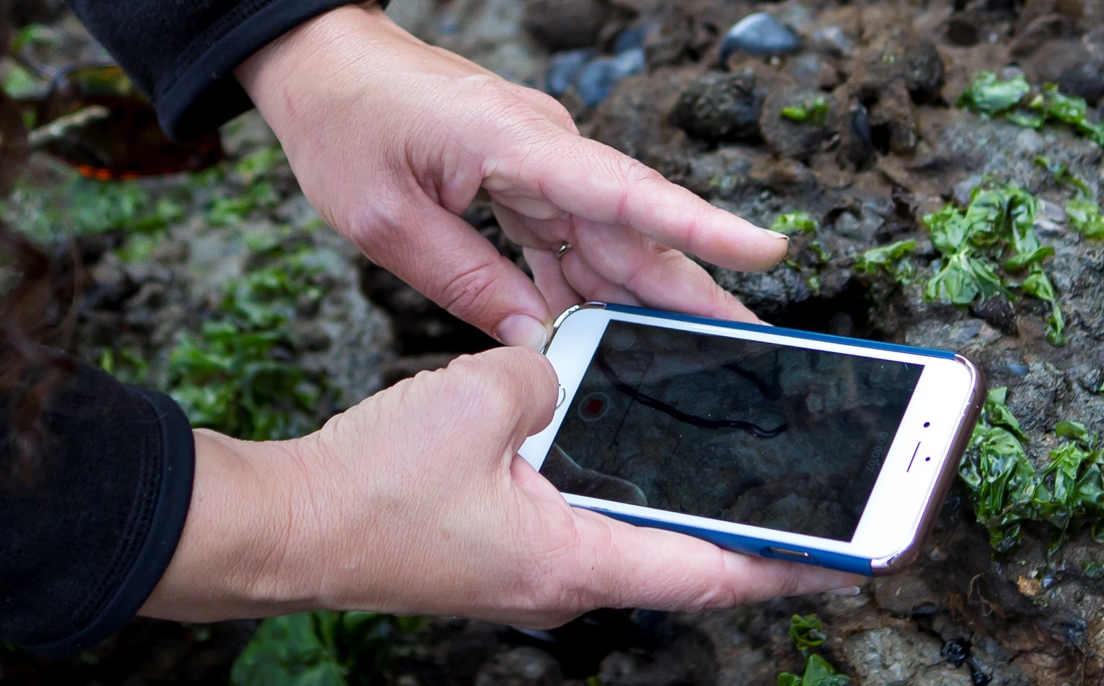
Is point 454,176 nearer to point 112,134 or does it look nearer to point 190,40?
point 190,40

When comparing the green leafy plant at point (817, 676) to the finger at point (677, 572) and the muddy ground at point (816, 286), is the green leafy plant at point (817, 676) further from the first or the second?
the finger at point (677, 572)

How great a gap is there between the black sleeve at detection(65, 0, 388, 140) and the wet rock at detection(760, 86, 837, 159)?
1.01 meters

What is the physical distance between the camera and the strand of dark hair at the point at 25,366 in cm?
124

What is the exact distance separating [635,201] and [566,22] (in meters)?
1.86

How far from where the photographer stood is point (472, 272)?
1.86 meters

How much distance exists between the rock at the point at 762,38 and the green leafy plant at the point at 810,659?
1.52 m

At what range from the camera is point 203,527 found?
1358 mm

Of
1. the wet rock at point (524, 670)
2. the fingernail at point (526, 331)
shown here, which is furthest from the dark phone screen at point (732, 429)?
the wet rock at point (524, 670)

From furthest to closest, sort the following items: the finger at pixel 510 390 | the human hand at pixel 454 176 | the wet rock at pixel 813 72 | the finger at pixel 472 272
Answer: the wet rock at pixel 813 72
the finger at pixel 472 272
the human hand at pixel 454 176
the finger at pixel 510 390

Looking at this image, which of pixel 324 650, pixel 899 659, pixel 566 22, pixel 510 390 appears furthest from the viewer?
pixel 566 22

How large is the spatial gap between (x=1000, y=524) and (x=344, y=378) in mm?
1844

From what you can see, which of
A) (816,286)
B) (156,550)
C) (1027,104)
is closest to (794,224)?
(816,286)

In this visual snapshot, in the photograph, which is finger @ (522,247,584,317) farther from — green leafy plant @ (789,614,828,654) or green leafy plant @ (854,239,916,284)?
green leafy plant @ (789,614,828,654)

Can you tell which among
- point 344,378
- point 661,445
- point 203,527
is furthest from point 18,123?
point 344,378
